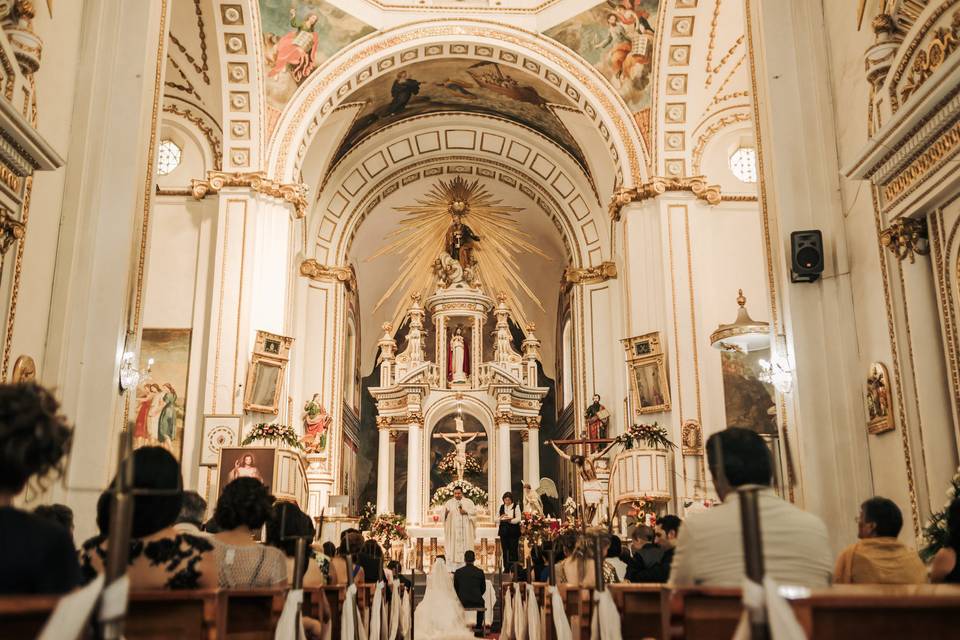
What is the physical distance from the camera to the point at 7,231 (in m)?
6.06

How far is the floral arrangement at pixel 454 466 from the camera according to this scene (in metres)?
20.5

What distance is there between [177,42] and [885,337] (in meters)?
10.8

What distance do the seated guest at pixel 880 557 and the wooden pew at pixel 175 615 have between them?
8.87 feet

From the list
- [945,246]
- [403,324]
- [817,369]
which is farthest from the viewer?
[403,324]

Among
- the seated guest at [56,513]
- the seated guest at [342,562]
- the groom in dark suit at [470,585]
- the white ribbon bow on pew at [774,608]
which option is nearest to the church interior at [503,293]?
the white ribbon bow on pew at [774,608]

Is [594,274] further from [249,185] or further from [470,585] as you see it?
[470,585]

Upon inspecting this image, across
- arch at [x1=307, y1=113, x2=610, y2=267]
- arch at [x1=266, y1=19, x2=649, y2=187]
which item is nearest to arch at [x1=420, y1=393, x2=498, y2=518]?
arch at [x1=307, y1=113, x2=610, y2=267]

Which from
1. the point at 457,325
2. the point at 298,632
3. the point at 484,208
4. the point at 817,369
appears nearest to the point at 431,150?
the point at 484,208

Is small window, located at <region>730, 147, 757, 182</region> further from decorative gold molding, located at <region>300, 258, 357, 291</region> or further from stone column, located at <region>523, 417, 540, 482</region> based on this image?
stone column, located at <region>523, 417, 540, 482</region>

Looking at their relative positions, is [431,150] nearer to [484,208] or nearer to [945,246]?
[484,208]

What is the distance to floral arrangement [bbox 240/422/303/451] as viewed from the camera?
12320 mm

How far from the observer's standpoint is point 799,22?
7.99 meters

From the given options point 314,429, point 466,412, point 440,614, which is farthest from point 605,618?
point 466,412

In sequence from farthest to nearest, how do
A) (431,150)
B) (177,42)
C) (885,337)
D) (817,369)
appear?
(431,150) → (177,42) → (817,369) → (885,337)
